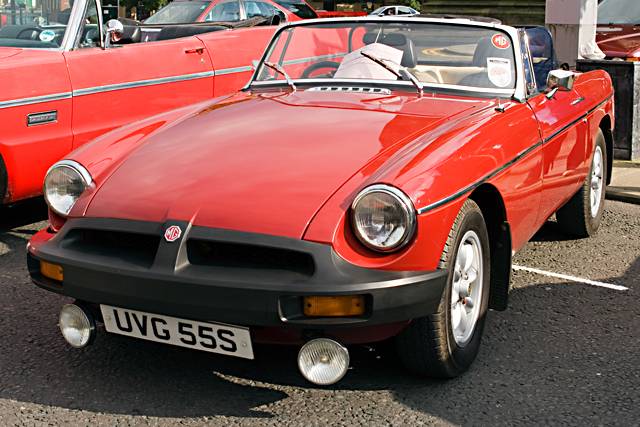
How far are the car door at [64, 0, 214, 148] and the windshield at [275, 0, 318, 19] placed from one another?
7293mm

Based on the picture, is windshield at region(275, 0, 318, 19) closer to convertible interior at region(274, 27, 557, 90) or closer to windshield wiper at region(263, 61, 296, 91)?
windshield wiper at region(263, 61, 296, 91)

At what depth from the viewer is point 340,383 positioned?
12.0 feet

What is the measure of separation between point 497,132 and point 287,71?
4.66 feet

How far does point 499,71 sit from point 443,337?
1.72 meters

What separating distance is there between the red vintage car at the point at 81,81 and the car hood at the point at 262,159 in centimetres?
175

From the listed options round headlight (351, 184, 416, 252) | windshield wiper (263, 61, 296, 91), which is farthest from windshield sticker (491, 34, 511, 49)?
round headlight (351, 184, 416, 252)

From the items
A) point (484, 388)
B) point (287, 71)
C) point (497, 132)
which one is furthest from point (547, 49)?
point (484, 388)

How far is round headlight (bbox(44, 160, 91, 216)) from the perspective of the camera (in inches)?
150

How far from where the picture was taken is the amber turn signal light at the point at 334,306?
10.3 feet

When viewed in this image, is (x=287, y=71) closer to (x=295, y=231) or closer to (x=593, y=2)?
(x=295, y=231)

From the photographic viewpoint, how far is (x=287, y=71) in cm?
501

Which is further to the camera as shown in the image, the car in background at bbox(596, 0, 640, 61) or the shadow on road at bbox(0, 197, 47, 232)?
the car in background at bbox(596, 0, 640, 61)

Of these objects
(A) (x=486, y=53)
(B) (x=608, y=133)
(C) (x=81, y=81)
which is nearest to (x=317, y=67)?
(A) (x=486, y=53)

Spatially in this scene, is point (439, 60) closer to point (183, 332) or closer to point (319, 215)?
point (319, 215)
